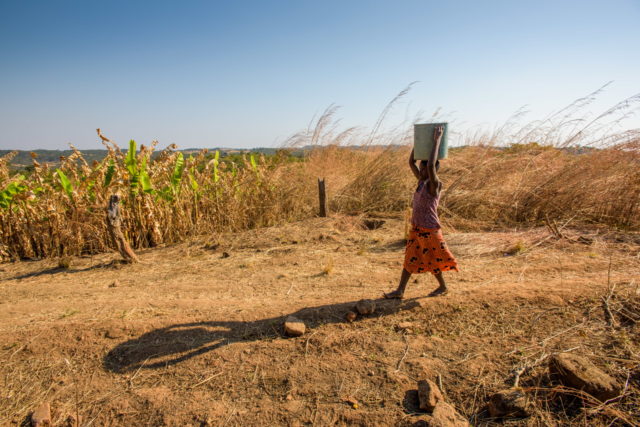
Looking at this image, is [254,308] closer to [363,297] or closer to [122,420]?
[363,297]

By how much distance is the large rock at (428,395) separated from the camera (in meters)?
1.74

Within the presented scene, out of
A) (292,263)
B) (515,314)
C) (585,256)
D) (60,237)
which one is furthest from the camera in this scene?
(60,237)

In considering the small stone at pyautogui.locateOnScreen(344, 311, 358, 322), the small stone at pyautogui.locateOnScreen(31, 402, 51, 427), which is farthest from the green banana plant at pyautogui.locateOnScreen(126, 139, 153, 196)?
the small stone at pyautogui.locateOnScreen(344, 311, 358, 322)

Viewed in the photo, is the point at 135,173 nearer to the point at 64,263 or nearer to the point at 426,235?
the point at 64,263

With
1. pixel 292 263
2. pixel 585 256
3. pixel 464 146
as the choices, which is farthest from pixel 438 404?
pixel 464 146

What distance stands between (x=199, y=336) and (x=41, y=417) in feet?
2.89

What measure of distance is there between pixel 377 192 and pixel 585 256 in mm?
3277

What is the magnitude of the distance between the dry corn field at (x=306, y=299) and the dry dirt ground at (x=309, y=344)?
13mm

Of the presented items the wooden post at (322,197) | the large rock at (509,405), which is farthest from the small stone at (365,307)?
the wooden post at (322,197)

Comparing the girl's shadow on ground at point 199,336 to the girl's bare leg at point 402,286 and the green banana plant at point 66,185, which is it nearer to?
the girl's bare leg at point 402,286

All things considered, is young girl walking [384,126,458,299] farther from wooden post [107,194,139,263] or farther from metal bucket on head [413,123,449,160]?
wooden post [107,194,139,263]

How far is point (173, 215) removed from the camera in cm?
497

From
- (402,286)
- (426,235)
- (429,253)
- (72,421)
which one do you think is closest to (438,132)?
(426,235)

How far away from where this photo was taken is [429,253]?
8.32ft
